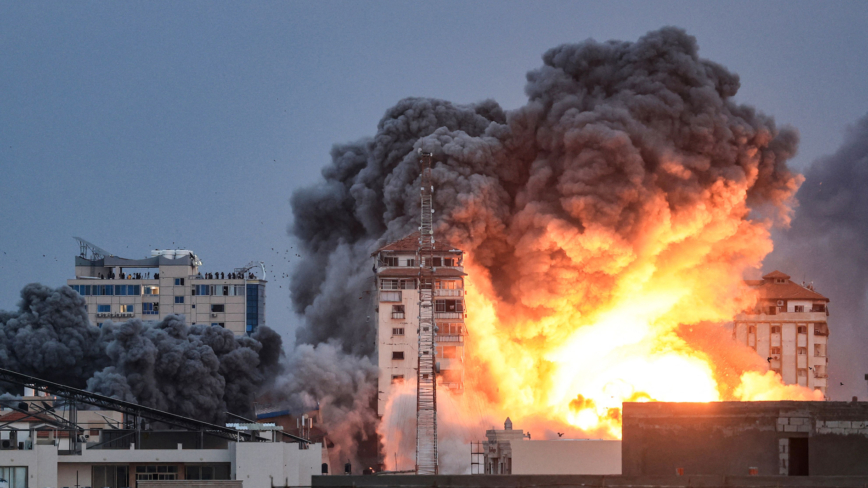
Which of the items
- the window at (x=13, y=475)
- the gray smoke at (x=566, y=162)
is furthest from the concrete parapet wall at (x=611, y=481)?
the gray smoke at (x=566, y=162)

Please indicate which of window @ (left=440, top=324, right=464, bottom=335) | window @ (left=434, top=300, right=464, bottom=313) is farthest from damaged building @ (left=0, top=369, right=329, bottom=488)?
window @ (left=434, top=300, right=464, bottom=313)

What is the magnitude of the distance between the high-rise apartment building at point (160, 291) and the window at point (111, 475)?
6236 centimetres

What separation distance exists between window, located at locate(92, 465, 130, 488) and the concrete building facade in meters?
25.8

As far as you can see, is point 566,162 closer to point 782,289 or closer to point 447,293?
point 447,293

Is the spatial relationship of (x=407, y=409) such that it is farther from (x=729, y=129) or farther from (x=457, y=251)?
(x=729, y=129)

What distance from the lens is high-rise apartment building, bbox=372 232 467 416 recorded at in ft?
328

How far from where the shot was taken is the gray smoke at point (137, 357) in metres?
101

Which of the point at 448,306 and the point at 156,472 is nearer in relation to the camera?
the point at 156,472

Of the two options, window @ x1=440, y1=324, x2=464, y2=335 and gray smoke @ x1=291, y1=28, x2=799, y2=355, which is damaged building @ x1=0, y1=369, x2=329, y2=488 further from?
gray smoke @ x1=291, y1=28, x2=799, y2=355

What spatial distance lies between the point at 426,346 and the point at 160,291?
1711 inches

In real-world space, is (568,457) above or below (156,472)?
above

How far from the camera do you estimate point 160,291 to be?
5325 inches

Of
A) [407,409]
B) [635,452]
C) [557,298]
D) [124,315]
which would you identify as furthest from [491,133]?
[635,452]

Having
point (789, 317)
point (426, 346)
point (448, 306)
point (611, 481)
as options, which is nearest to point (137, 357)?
point (426, 346)
